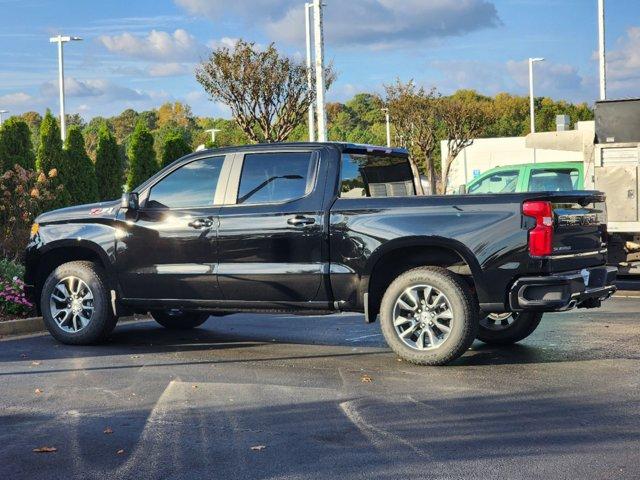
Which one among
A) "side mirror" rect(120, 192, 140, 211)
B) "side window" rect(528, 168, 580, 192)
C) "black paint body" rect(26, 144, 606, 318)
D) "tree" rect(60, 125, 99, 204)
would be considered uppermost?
"tree" rect(60, 125, 99, 204)

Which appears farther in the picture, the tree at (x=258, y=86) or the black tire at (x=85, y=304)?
the tree at (x=258, y=86)

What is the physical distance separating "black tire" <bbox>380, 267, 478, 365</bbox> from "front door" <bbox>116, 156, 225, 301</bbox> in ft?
5.69

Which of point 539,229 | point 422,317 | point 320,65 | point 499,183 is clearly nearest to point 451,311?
point 422,317

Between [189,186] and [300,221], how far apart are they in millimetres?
1374

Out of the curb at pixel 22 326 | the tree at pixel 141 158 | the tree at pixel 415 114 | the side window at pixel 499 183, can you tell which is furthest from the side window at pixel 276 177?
the tree at pixel 415 114

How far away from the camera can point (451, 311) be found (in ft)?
28.3

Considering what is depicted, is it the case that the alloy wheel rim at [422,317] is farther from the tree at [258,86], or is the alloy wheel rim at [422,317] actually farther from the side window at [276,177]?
the tree at [258,86]

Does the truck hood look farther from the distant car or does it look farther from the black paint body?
the distant car

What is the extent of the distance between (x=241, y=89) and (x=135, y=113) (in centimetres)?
10160

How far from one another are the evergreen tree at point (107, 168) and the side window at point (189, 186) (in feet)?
60.4

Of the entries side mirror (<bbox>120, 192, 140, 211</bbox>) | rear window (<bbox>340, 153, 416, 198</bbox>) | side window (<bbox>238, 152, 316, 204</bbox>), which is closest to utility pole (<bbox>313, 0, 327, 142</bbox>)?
rear window (<bbox>340, 153, 416, 198</bbox>)

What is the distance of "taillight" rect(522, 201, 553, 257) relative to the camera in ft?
27.3

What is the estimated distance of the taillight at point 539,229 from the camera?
8.31 meters

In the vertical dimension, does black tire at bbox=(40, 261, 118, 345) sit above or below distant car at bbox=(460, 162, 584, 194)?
below
